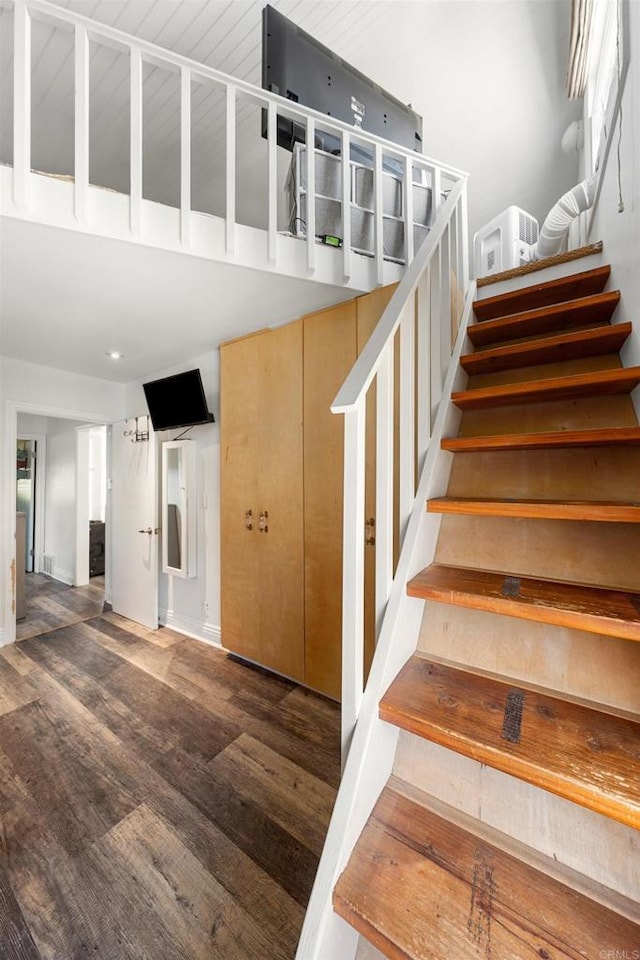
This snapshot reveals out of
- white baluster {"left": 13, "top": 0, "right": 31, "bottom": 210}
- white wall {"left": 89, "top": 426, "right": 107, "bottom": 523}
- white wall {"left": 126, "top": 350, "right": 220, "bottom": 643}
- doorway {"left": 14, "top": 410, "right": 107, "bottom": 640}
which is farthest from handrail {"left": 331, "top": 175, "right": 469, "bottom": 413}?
white wall {"left": 89, "top": 426, "right": 107, "bottom": 523}

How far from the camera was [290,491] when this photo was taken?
2391mm

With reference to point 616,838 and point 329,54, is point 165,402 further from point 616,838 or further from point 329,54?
point 616,838

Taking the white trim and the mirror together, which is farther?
the mirror

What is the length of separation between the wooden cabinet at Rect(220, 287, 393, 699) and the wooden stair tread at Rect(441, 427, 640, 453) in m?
0.73

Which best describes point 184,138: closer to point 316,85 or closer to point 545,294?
point 316,85

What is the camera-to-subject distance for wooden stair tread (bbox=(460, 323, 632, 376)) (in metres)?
1.41

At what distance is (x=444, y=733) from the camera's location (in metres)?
0.77

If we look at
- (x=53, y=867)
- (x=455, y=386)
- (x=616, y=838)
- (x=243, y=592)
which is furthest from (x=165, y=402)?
(x=616, y=838)

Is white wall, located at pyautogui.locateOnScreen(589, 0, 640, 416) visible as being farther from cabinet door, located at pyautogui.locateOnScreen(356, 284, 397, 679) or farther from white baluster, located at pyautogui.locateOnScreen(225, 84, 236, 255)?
white baluster, located at pyautogui.locateOnScreen(225, 84, 236, 255)

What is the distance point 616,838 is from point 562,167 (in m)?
4.39

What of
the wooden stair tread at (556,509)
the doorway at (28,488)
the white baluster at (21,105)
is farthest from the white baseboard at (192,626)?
the doorway at (28,488)

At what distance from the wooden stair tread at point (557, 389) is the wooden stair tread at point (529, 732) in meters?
1.02

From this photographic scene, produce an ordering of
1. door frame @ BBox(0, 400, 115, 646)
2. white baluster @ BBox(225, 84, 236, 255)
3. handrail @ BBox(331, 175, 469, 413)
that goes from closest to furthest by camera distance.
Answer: handrail @ BBox(331, 175, 469, 413) < white baluster @ BBox(225, 84, 236, 255) < door frame @ BBox(0, 400, 115, 646)

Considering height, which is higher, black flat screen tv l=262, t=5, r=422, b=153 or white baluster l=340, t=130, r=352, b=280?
black flat screen tv l=262, t=5, r=422, b=153
